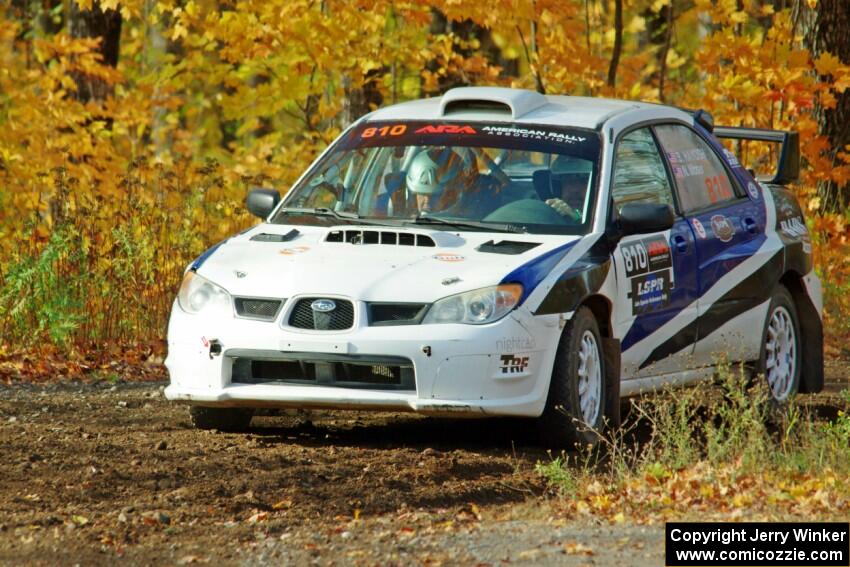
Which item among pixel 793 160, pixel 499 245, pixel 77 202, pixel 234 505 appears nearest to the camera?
pixel 234 505

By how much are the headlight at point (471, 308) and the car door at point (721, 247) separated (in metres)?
2.02

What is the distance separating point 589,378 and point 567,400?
363 mm

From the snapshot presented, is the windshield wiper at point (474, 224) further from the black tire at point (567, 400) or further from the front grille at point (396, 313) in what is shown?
the front grille at point (396, 313)

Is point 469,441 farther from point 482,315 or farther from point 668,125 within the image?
point 668,125

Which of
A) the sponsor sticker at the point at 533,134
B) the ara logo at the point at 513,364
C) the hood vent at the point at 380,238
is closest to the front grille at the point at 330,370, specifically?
the ara logo at the point at 513,364

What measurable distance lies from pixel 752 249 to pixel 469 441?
2.40m

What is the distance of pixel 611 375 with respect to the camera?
8328mm

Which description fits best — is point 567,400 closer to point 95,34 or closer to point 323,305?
point 323,305

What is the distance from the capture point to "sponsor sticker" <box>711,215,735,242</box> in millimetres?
9438

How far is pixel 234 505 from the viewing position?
650cm

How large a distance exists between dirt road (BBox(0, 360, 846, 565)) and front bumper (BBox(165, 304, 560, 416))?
26 centimetres

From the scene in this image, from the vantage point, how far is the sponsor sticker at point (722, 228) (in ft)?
31.0

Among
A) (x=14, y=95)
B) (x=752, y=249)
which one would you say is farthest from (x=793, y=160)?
(x=14, y=95)

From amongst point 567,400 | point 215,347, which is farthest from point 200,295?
point 567,400
